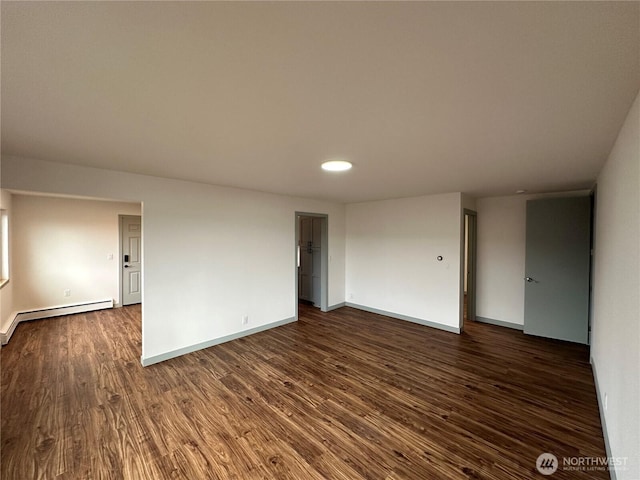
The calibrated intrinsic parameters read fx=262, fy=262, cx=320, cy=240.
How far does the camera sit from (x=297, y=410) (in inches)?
96.4

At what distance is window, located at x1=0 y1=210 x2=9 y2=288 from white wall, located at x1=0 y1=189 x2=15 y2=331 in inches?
4.0

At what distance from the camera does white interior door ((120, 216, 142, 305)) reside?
5863 millimetres

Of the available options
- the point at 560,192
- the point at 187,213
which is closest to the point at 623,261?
the point at 560,192

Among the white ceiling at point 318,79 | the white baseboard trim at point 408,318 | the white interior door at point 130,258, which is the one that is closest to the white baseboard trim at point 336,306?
the white baseboard trim at point 408,318

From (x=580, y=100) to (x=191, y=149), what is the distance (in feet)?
8.72

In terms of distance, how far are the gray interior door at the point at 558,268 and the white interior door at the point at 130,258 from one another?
781 cm

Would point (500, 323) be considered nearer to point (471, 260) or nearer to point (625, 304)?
point (471, 260)

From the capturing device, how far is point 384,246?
536 centimetres

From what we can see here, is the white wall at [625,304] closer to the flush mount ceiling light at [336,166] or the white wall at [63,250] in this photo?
the flush mount ceiling light at [336,166]

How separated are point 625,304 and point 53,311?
7.84m

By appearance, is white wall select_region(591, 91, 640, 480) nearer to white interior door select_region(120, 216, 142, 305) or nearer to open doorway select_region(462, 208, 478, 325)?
open doorway select_region(462, 208, 478, 325)

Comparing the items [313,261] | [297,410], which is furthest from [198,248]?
[313,261]

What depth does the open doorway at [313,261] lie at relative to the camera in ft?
18.5

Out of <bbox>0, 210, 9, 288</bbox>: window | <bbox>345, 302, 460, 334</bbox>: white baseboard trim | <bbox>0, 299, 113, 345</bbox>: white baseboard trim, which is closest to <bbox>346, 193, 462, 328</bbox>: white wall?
<bbox>345, 302, 460, 334</bbox>: white baseboard trim
